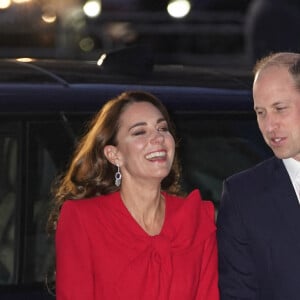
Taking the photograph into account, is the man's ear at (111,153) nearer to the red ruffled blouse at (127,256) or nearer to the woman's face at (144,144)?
the woman's face at (144,144)

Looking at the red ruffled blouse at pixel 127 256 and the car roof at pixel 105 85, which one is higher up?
the car roof at pixel 105 85

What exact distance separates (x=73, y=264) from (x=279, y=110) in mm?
795

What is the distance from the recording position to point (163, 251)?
425 centimetres

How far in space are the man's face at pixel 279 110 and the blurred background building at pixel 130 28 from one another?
34.3 feet

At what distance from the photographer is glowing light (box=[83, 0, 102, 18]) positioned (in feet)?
57.1

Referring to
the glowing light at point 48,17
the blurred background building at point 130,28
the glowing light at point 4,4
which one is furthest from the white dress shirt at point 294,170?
the glowing light at point 48,17

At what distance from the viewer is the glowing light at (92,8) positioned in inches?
685

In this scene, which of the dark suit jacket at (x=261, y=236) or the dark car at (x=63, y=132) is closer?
the dark suit jacket at (x=261, y=236)

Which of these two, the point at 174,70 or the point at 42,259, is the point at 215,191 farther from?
the point at 42,259

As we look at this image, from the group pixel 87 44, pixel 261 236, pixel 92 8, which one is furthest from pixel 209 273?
pixel 92 8

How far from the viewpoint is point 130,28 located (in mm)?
16859

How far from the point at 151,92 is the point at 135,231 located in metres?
0.72

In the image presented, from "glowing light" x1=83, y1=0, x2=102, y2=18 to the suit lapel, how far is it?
1325 cm

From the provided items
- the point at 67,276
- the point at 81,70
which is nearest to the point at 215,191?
the point at 81,70
